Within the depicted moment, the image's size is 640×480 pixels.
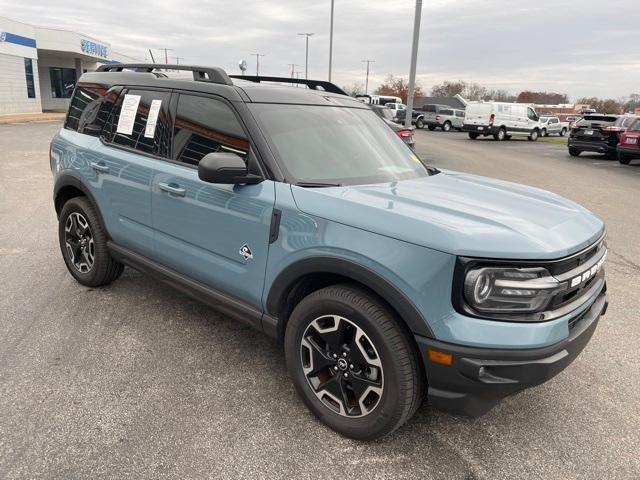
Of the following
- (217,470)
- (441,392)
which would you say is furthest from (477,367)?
(217,470)

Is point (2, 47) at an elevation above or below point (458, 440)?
above

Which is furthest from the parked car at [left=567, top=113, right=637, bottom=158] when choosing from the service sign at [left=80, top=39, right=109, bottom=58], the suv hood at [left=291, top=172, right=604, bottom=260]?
the service sign at [left=80, top=39, right=109, bottom=58]

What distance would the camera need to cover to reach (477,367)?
217 cm

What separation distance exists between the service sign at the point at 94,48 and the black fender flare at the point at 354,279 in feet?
134

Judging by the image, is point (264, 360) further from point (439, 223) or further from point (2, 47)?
point (2, 47)

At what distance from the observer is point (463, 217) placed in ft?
8.02

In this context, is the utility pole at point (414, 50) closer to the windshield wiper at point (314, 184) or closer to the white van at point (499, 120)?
the windshield wiper at point (314, 184)

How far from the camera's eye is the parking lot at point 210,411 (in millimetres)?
2473

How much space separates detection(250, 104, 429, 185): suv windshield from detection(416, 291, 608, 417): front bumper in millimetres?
1213

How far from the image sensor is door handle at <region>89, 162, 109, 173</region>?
394 centimetres

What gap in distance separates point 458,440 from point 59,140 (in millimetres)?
4124

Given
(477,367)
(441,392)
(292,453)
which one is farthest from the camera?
(292,453)

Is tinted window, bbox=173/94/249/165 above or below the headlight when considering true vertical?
above

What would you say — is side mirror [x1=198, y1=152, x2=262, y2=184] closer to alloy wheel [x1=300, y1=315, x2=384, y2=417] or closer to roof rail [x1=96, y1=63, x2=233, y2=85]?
roof rail [x1=96, y1=63, x2=233, y2=85]
